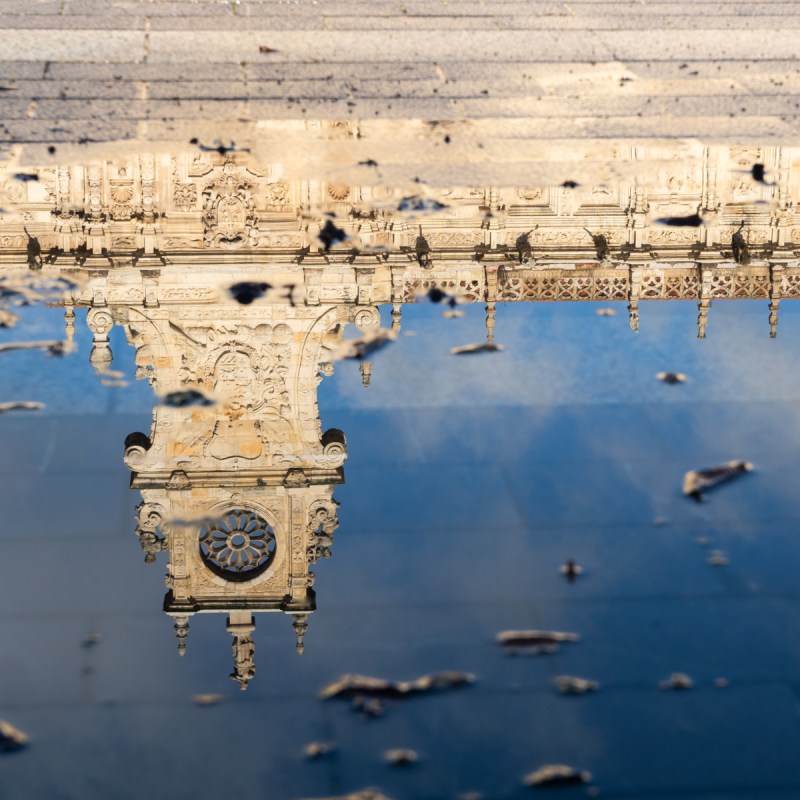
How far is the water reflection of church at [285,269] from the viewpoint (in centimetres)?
703

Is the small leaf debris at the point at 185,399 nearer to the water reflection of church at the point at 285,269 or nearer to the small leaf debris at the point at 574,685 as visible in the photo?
the water reflection of church at the point at 285,269

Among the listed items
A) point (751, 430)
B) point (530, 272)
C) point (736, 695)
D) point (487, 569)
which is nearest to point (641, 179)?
point (530, 272)

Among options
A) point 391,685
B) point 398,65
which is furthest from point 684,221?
point 391,685

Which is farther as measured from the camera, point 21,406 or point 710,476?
point 21,406

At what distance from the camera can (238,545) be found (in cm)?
670

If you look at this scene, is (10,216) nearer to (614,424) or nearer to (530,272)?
(530,272)

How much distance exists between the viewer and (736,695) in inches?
215

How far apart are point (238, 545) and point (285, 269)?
303 centimetres

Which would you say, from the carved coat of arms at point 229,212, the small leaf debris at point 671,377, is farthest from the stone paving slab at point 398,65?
the small leaf debris at point 671,377

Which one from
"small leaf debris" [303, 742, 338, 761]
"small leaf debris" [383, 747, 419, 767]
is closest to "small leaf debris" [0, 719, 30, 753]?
"small leaf debris" [303, 742, 338, 761]

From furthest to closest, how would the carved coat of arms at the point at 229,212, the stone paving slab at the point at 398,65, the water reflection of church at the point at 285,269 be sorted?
1. the stone paving slab at the point at 398,65
2. the carved coat of arms at the point at 229,212
3. the water reflection of church at the point at 285,269

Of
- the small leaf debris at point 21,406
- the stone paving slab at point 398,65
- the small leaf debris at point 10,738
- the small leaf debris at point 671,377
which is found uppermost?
the stone paving slab at point 398,65

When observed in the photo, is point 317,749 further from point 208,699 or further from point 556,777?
point 556,777

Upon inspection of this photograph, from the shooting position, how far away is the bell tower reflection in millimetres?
6258
